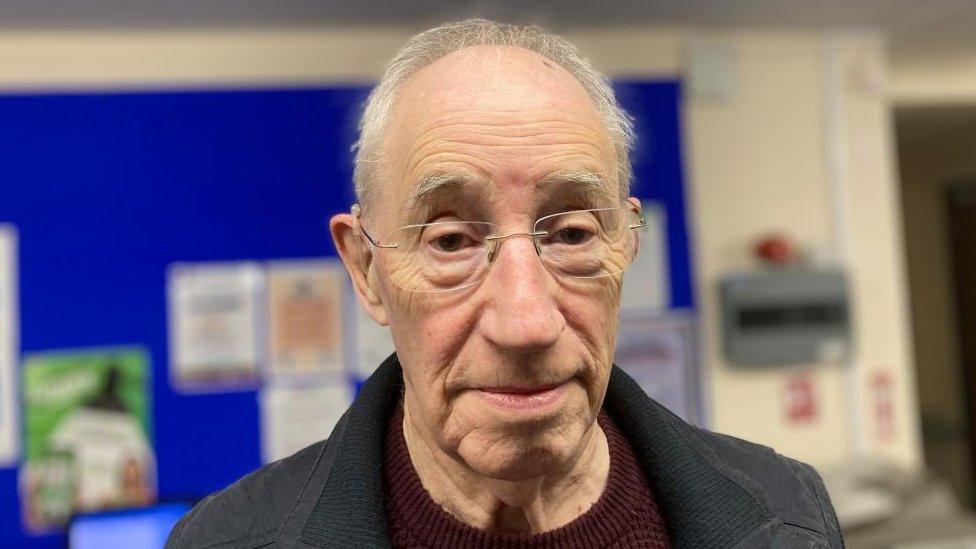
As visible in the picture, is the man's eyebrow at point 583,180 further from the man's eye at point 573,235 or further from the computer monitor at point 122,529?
the computer monitor at point 122,529

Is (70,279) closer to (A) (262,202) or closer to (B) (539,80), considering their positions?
(A) (262,202)

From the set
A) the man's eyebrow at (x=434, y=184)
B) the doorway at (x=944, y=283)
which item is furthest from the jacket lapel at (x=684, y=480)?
the doorway at (x=944, y=283)

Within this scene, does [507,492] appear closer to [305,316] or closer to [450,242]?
[450,242]

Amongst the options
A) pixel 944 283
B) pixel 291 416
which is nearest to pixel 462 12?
pixel 291 416

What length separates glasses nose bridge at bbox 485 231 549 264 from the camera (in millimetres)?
755

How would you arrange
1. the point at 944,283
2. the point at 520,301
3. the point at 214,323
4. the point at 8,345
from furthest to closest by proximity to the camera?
the point at 944,283 < the point at 214,323 < the point at 8,345 < the point at 520,301

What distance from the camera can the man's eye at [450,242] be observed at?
777 millimetres

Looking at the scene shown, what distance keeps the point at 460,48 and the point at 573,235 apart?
24 centimetres

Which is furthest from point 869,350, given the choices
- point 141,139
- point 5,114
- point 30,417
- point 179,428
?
point 5,114

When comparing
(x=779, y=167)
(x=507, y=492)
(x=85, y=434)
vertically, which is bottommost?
(x=85, y=434)

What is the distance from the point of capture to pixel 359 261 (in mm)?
919

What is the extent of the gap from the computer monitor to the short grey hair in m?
1.45

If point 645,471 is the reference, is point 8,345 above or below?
above

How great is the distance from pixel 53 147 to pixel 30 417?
81 centimetres
